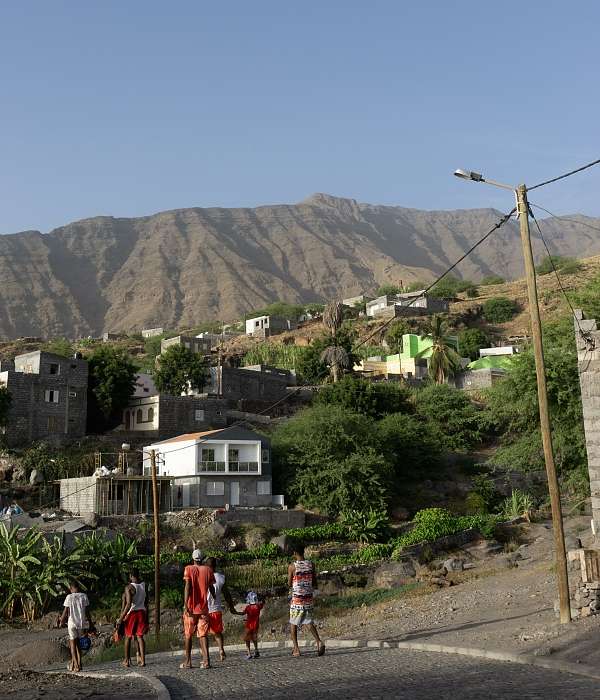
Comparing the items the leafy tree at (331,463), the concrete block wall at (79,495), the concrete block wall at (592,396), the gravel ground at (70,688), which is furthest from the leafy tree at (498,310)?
the gravel ground at (70,688)

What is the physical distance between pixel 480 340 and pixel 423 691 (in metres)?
82.1

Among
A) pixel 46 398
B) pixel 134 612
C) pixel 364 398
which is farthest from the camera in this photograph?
pixel 364 398

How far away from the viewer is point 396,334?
9119cm

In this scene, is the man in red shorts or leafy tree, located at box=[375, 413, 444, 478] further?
leafy tree, located at box=[375, 413, 444, 478]

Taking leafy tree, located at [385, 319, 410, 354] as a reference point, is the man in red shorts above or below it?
below

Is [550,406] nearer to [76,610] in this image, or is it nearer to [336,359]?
[76,610]

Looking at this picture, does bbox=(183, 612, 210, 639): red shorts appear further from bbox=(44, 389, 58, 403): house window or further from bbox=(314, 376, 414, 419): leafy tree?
bbox=(44, 389, 58, 403): house window

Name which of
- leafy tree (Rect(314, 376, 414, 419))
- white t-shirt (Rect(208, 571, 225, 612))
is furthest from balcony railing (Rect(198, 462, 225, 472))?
white t-shirt (Rect(208, 571, 225, 612))

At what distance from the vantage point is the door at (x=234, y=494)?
140 ft

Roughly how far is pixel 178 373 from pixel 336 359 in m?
13.5

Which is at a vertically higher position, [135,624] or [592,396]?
[592,396]

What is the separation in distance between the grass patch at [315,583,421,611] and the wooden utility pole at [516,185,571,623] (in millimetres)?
12017

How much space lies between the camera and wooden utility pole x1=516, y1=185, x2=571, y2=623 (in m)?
14.5

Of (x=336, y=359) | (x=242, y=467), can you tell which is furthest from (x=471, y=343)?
(x=242, y=467)
